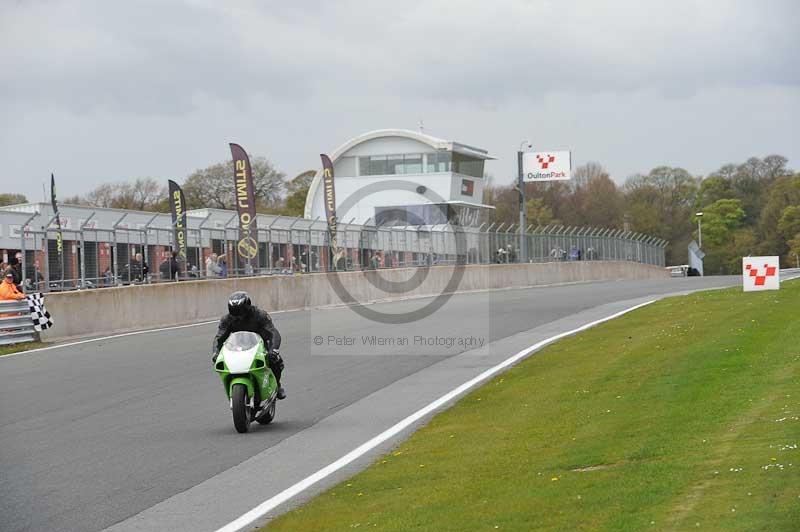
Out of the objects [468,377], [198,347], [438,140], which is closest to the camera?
[468,377]

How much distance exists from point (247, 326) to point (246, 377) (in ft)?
2.65

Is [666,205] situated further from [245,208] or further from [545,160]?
[245,208]

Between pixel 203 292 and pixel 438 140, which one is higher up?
pixel 438 140

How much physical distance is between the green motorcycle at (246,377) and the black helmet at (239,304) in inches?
9.0

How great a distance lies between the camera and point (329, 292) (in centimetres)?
3641

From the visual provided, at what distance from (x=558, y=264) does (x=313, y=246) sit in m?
19.8

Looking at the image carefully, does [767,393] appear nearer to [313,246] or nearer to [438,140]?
[313,246]

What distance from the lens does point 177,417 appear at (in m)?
13.2

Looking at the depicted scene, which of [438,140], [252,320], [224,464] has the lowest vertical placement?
[224,464]

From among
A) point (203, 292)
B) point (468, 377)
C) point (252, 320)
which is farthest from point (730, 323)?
point (203, 292)

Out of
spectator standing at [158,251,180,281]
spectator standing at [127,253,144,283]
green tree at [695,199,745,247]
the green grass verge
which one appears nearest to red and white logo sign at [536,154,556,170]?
green tree at [695,199,745,247]

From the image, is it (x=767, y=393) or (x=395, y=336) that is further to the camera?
(x=395, y=336)

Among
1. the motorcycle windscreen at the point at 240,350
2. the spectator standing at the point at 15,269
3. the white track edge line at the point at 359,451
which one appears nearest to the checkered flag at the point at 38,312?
the spectator standing at the point at 15,269

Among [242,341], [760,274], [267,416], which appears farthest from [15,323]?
[760,274]
